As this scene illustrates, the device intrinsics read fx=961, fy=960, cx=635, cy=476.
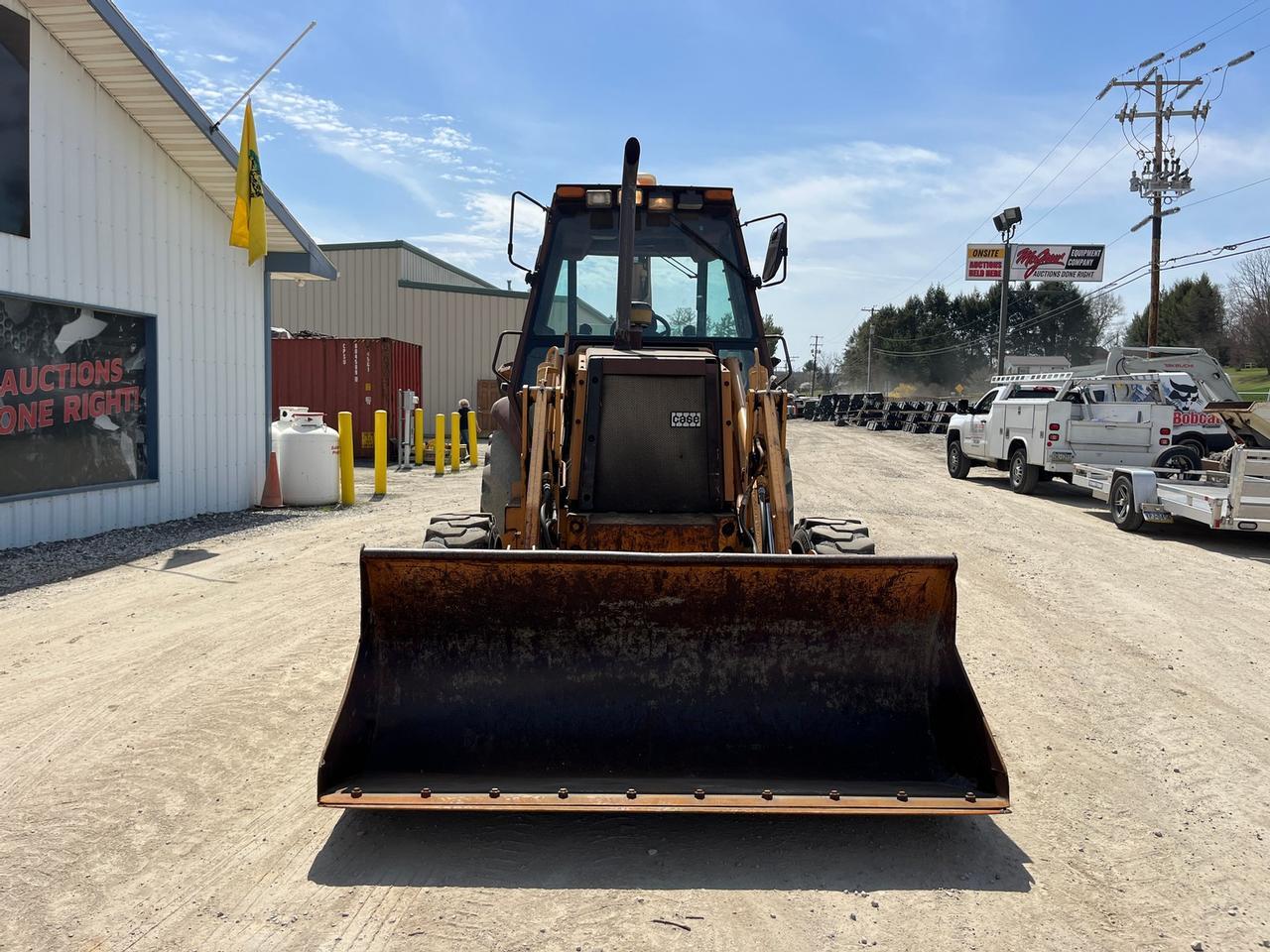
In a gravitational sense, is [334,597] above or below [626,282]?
below

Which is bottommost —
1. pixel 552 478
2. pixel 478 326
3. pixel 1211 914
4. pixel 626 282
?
pixel 1211 914

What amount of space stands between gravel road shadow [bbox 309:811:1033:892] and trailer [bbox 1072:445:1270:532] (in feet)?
28.7

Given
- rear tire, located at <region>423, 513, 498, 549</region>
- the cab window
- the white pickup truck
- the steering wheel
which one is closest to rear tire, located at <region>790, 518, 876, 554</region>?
the steering wheel

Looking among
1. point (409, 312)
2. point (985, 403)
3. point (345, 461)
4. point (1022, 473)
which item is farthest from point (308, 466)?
point (409, 312)

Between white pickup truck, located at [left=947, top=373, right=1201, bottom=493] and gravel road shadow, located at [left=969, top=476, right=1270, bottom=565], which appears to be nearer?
gravel road shadow, located at [left=969, top=476, right=1270, bottom=565]

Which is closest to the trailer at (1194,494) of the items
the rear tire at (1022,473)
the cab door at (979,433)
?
the rear tire at (1022,473)

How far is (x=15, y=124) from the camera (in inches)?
342

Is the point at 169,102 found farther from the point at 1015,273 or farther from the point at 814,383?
the point at 814,383

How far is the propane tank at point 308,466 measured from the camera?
12.6 metres

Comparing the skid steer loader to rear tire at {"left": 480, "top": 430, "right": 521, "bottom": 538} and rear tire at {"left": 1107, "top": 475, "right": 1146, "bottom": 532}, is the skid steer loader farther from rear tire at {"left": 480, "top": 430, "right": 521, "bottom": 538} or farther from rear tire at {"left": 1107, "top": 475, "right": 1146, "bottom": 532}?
rear tire at {"left": 1107, "top": 475, "right": 1146, "bottom": 532}

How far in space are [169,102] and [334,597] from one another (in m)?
6.22

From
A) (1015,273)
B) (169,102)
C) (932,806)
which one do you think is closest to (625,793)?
(932,806)

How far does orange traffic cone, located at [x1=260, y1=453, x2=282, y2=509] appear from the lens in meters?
Answer: 12.5

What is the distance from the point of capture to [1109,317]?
6781 centimetres
